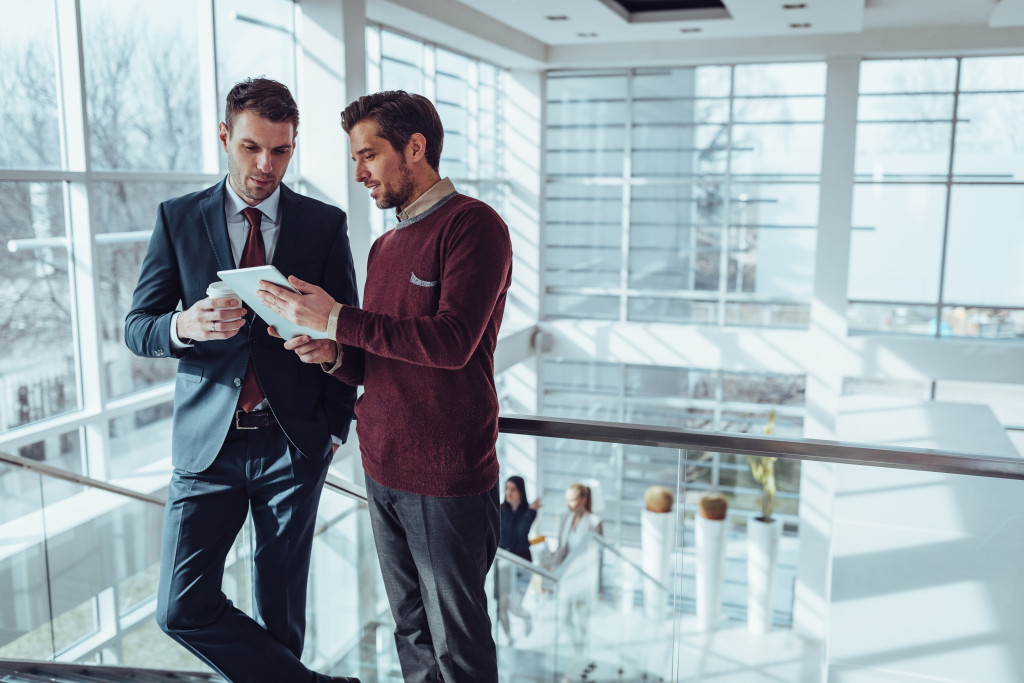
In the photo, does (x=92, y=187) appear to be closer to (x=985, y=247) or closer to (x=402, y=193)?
(x=402, y=193)

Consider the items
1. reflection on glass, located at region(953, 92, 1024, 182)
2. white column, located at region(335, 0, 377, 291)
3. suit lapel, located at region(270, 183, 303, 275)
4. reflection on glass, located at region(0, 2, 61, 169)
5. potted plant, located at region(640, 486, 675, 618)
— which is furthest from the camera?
reflection on glass, located at region(953, 92, 1024, 182)

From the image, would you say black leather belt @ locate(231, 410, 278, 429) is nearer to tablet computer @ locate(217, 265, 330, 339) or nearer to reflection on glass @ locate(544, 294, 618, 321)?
tablet computer @ locate(217, 265, 330, 339)

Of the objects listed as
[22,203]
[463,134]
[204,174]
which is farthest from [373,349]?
[463,134]

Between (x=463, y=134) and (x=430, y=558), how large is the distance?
27.8 ft

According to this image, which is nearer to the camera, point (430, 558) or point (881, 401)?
point (430, 558)

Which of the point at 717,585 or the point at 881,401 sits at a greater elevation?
the point at 881,401

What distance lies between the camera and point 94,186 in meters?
4.64

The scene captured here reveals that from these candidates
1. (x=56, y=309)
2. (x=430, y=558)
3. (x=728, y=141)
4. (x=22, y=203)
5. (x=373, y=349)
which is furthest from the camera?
(x=728, y=141)

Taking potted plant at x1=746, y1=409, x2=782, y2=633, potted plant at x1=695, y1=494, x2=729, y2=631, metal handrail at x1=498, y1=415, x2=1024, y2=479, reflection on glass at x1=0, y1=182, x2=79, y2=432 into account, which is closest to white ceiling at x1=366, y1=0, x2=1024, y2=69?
reflection on glass at x1=0, y1=182, x2=79, y2=432

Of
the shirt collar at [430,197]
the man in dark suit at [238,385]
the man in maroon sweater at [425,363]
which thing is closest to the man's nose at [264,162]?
the man in dark suit at [238,385]

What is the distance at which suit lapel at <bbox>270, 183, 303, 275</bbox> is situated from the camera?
77.0 inches

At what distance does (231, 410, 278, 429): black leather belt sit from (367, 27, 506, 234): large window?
5.63m

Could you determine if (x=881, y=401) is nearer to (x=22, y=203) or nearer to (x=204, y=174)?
(x=204, y=174)

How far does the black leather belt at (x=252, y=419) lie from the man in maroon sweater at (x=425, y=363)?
0.19 meters
